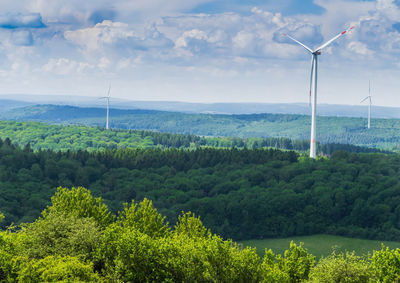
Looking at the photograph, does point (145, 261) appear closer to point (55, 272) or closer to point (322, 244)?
point (55, 272)

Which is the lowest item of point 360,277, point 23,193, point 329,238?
point 329,238

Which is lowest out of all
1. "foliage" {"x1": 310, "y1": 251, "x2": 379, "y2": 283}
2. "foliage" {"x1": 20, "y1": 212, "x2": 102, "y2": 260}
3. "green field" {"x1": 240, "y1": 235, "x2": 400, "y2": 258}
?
"green field" {"x1": 240, "y1": 235, "x2": 400, "y2": 258}

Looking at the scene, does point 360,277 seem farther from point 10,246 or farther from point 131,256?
point 10,246

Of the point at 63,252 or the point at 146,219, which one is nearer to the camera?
the point at 63,252

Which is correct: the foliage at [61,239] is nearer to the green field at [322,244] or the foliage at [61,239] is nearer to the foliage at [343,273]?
the foliage at [343,273]

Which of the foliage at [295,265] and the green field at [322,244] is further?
the green field at [322,244]

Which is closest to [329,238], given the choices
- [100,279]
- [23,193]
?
[23,193]

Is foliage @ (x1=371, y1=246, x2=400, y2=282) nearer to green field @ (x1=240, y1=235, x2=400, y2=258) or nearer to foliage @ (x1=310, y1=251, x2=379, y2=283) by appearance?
foliage @ (x1=310, y1=251, x2=379, y2=283)

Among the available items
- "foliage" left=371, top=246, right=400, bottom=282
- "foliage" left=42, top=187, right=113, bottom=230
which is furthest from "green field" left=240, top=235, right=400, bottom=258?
"foliage" left=371, top=246, right=400, bottom=282

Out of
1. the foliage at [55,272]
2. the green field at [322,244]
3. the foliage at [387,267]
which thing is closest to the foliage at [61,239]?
the foliage at [55,272]
